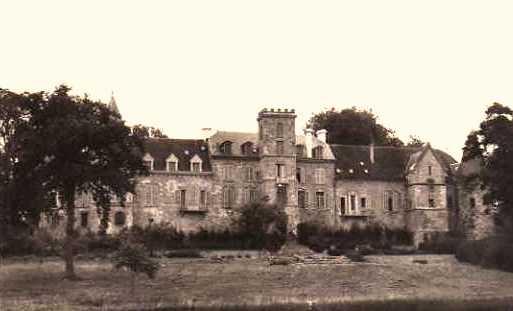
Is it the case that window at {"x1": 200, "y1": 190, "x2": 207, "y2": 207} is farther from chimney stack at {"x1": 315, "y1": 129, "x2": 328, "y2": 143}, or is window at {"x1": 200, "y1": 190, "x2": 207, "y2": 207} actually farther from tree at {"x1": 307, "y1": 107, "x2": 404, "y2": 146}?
tree at {"x1": 307, "y1": 107, "x2": 404, "y2": 146}

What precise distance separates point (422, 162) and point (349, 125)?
1361 cm

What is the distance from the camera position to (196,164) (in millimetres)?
67312

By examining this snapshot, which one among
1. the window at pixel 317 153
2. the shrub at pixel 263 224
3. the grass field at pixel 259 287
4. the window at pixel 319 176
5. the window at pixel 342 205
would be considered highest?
the window at pixel 317 153

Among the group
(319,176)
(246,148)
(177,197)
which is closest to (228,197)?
(177,197)

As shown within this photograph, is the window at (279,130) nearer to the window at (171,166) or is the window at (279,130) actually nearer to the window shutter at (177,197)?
the window at (171,166)

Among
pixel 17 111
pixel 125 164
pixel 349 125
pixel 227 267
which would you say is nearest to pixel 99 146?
pixel 125 164

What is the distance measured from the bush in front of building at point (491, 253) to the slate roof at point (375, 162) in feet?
41.4

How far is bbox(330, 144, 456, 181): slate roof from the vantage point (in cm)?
7081

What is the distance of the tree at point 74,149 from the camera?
45.1 m

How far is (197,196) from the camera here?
67000 millimetres

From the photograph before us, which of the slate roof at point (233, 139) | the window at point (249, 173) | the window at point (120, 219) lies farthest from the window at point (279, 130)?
the window at point (120, 219)

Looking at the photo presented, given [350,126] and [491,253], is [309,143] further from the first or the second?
[491,253]

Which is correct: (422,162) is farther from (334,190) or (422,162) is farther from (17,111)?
(17,111)

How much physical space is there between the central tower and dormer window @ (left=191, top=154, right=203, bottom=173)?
506cm
